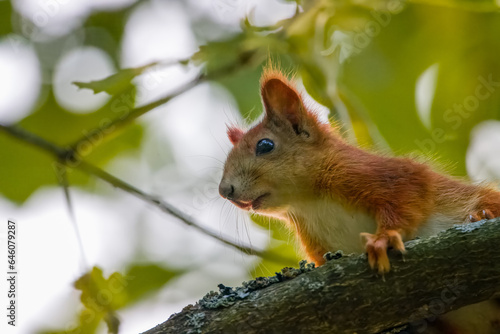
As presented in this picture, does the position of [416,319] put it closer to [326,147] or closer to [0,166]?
[326,147]

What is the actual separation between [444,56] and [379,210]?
1.51 m

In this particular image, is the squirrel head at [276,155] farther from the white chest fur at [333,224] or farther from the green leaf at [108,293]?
the green leaf at [108,293]

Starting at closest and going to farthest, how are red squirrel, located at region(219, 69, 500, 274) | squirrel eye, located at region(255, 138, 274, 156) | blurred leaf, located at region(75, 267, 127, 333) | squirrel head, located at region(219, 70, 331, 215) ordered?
red squirrel, located at region(219, 69, 500, 274)
blurred leaf, located at region(75, 267, 127, 333)
squirrel head, located at region(219, 70, 331, 215)
squirrel eye, located at region(255, 138, 274, 156)

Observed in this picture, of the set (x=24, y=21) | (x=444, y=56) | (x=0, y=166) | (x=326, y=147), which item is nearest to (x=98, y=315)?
A: (x=0, y=166)

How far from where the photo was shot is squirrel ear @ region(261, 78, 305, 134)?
347 cm

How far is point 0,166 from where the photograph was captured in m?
3.77

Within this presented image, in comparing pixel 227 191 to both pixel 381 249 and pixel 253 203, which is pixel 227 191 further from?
pixel 381 249

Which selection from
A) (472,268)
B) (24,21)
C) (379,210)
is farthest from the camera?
(24,21)

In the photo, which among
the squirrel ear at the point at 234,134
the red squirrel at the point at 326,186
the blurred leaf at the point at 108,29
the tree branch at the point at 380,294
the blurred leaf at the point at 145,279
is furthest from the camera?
the blurred leaf at the point at 108,29

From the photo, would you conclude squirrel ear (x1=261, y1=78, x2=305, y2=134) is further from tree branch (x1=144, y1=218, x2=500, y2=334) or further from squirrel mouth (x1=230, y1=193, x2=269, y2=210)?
tree branch (x1=144, y1=218, x2=500, y2=334)

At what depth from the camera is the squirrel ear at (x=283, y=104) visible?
347 cm

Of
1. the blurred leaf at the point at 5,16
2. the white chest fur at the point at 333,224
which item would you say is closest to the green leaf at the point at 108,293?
the white chest fur at the point at 333,224

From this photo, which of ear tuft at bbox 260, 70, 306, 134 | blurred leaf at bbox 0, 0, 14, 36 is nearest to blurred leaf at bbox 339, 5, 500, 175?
ear tuft at bbox 260, 70, 306, 134

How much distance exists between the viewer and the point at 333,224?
3.04 m
